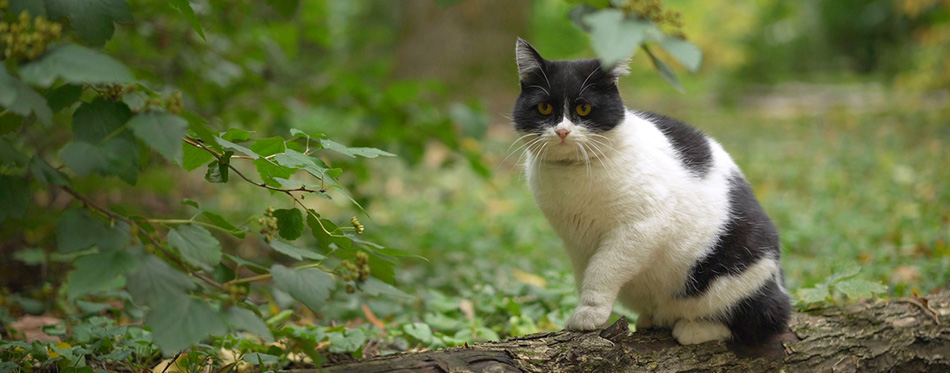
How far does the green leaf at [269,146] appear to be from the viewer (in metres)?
1.55

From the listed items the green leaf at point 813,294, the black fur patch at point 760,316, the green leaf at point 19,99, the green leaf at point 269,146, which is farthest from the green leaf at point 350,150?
the green leaf at point 813,294

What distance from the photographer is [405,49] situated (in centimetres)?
714

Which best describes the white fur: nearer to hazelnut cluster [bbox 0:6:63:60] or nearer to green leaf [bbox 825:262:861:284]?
green leaf [bbox 825:262:861:284]

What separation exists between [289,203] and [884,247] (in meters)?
4.04

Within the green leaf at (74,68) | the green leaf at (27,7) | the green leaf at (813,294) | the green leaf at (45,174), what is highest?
the green leaf at (27,7)

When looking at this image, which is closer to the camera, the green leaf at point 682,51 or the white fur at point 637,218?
the green leaf at point 682,51

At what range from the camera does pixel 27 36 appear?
1.13m

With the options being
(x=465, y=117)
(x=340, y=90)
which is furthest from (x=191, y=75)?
(x=465, y=117)

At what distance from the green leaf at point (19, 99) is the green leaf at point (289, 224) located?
0.56 m

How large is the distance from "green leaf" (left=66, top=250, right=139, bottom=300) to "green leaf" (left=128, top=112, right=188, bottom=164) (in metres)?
0.22

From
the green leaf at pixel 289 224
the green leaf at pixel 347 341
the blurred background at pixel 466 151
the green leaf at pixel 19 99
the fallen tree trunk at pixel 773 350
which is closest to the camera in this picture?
the green leaf at pixel 19 99

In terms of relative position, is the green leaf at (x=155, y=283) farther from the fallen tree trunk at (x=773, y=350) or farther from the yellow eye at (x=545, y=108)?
the yellow eye at (x=545, y=108)

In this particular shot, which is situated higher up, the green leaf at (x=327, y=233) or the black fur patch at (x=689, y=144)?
the black fur patch at (x=689, y=144)

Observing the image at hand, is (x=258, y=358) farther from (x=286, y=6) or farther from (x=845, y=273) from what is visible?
(x=845, y=273)
